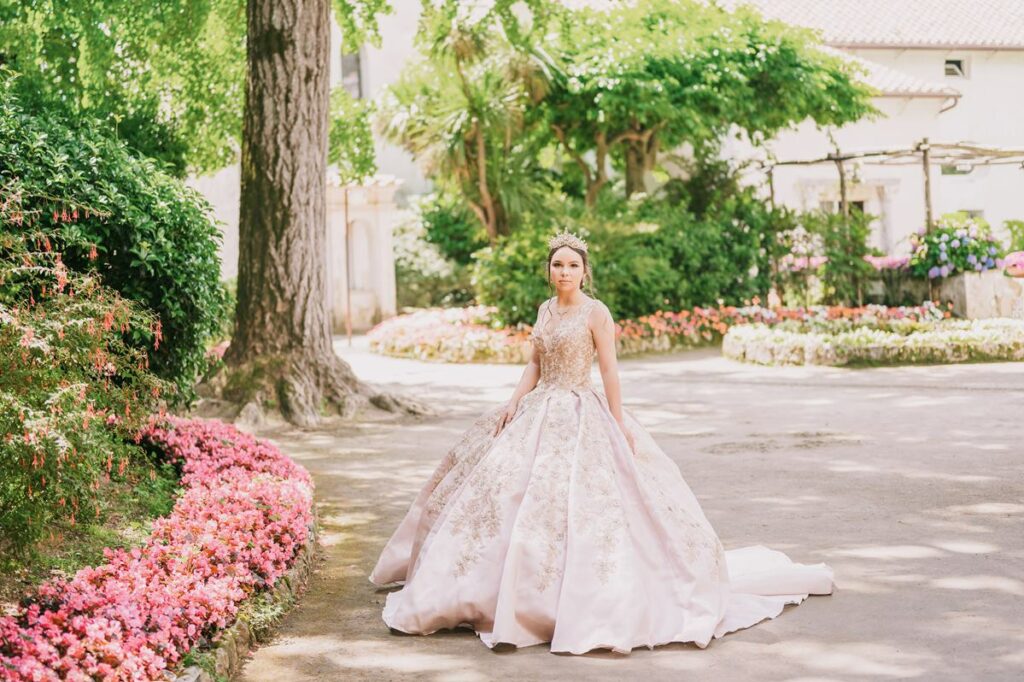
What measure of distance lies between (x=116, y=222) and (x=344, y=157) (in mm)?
9182

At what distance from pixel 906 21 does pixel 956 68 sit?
1.92 m

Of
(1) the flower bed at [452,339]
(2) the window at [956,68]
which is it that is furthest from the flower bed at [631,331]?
(2) the window at [956,68]

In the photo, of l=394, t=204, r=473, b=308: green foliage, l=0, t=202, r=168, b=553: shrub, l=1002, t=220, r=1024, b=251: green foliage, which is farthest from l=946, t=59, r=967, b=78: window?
l=0, t=202, r=168, b=553: shrub

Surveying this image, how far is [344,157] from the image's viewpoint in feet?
55.5

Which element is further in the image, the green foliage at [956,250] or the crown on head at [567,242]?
the green foliage at [956,250]

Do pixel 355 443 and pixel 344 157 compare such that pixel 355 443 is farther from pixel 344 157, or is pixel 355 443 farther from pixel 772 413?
pixel 344 157

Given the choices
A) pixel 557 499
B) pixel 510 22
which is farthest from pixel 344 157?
pixel 557 499

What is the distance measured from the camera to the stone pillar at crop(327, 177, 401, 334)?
2648 centimetres

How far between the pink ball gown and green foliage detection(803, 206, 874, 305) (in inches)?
643

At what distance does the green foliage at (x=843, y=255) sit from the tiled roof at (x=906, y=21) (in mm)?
11426

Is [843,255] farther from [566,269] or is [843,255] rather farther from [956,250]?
[566,269]

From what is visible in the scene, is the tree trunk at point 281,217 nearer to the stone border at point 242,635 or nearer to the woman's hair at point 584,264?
the stone border at point 242,635

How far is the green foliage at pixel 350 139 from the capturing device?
1670cm

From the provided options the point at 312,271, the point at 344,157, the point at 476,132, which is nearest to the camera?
the point at 312,271
